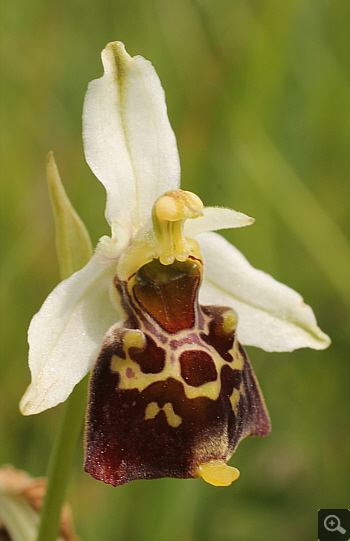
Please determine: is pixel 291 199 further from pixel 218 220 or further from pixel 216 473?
pixel 216 473

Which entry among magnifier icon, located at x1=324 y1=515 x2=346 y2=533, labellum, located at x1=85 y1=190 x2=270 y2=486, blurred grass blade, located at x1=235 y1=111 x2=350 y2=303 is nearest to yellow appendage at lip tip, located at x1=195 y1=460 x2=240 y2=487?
labellum, located at x1=85 y1=190 x2=270 y2=486

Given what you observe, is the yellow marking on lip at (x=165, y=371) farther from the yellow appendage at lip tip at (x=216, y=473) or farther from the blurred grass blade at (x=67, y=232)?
the blurred grass blade at (x=67, y=232)

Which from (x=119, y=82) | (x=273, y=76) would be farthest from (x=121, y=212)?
(x=273, y=76)

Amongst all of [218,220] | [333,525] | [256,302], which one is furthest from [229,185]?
[333,525]

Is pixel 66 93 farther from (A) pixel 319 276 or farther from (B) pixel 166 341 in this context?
(B) pixel 166 341

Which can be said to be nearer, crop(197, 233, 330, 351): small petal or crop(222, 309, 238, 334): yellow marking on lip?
crop(222, 309, 238, 334): yellow marking on lip

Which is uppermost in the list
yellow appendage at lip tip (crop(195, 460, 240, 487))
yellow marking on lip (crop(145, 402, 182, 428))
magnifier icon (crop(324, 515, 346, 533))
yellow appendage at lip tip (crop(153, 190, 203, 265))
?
yellow appendage at lip tip (crop(153, 190, 203, 265))

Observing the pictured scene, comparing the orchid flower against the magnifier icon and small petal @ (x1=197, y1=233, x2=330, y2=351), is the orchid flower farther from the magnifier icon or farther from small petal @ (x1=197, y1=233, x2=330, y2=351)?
the magnifier icon
